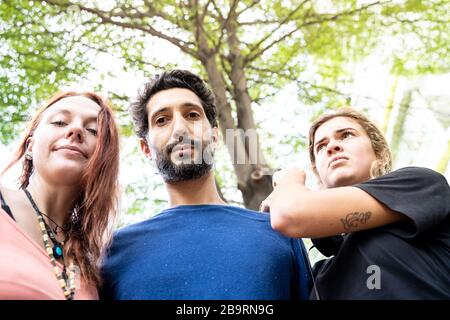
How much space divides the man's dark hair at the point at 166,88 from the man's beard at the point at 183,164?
11.6 inches

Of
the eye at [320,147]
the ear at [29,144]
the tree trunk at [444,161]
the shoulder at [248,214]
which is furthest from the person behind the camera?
the tree trunk at [444,161]

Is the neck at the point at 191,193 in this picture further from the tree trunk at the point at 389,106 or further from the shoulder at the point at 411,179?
the tree trunk at the point at 389,106

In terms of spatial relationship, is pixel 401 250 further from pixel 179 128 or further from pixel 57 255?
pixel 57 255

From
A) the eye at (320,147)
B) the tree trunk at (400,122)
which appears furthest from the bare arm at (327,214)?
the tree trunk at (400,122)

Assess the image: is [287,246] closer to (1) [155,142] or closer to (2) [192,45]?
(1) [155,142]

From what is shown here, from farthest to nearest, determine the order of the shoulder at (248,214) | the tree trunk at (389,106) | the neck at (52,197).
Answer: the tree trunk at (389,106) → the shoulder at (248,214) → the neck at (52,197)

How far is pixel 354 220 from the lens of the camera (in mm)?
1683

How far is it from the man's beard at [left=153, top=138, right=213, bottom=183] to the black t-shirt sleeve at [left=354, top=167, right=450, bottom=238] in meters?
0.82

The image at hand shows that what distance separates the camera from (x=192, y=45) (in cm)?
471

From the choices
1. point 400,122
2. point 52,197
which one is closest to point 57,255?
point 52,197

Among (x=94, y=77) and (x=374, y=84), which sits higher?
(x=374, y=84)

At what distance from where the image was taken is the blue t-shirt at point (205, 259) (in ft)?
5.97
